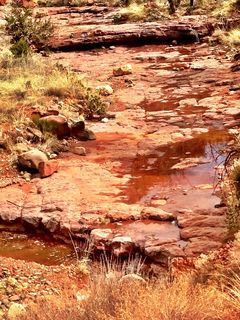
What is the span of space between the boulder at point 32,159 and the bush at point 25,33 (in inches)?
282

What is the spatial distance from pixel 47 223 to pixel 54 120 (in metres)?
3.28

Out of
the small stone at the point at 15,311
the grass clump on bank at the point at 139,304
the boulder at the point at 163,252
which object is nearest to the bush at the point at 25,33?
the boulder at the point at 163,252

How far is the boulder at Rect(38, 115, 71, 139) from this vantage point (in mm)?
8930

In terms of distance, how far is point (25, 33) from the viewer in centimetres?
1762

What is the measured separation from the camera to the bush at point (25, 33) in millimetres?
14445

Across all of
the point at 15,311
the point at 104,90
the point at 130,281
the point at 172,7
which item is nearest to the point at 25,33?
the point at 104,90

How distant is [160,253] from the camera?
5.26 meters

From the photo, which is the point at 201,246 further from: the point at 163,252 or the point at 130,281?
the point at 130,281

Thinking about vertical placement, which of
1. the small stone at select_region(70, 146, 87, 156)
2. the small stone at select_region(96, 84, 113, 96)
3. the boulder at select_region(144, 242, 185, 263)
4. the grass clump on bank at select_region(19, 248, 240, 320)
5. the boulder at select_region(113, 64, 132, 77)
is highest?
the grass clump on bank at select_region(19, 248, 240, 320)

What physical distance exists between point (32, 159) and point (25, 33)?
1115 centimetres

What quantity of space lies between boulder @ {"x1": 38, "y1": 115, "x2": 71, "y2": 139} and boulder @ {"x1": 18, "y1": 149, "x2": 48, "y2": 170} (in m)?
1.32

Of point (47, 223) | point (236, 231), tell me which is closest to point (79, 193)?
point (47, 223)

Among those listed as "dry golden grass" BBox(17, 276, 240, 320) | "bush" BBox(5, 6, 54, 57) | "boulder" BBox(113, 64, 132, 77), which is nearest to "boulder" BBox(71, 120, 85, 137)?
"bush" BBox(5, 6, 54, 57)

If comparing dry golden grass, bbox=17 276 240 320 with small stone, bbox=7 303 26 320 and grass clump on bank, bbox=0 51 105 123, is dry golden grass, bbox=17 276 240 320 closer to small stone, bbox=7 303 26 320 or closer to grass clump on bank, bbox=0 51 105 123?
small stone, bbox=7 303 26 320
